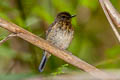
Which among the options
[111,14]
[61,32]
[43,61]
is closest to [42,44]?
[111,14]

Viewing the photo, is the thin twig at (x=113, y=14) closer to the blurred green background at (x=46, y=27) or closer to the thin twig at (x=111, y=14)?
the thin twig at (x=111, y=14)

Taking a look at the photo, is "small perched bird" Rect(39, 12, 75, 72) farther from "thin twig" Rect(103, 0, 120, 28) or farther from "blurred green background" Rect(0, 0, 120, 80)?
"thin twig" Rect(103, 0, 120, 28)

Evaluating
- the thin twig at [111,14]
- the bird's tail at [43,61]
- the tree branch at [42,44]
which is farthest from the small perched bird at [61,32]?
the thin twig at [111,14]

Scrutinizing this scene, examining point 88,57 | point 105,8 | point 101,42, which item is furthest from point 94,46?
point 105,8

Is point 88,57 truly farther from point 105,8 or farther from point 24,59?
point 105,8

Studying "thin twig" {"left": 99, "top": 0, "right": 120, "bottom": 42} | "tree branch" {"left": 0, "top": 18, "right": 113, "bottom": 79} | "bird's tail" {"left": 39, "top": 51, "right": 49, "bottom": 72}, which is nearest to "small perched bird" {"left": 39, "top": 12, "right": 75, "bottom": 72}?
"bird's tail" {"left": 39, "top": 51, "right": 49, "bottom": 72}

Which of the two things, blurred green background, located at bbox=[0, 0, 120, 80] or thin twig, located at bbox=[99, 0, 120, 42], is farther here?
blurred green background, located at bbox=[0, 0, 120, 80]
